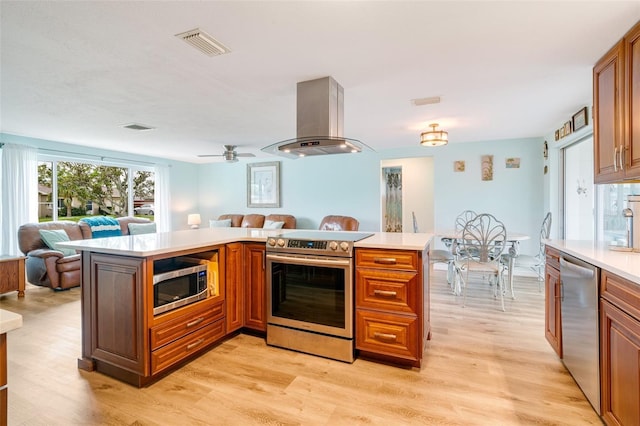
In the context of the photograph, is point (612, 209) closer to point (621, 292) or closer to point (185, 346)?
point (621, 292)

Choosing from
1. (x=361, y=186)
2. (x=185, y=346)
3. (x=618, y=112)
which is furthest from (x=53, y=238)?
(x=618, y=112)

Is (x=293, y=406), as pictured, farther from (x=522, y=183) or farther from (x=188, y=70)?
(x=522, y=183)

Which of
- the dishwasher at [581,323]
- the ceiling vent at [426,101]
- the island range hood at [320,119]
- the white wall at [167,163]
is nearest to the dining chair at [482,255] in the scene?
the dishwasher at [581,323]

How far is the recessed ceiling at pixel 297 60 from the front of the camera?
1688mm

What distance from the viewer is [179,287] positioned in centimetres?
230

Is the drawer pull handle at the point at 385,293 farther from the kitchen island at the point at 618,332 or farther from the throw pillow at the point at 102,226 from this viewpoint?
the throw pillow at the point at 102,226

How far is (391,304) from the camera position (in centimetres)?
225

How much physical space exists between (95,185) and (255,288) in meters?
4.96

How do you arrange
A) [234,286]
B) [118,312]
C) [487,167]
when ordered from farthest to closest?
[487,167] < [234,286] < [118,312]

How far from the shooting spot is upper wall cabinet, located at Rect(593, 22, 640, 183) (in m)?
1.83

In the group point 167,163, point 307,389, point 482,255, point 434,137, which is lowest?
point 307,389

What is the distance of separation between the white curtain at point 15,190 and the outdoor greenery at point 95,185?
508 millimetres

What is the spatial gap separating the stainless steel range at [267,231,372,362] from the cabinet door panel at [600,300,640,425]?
1.41m

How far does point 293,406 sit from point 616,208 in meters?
3.47
